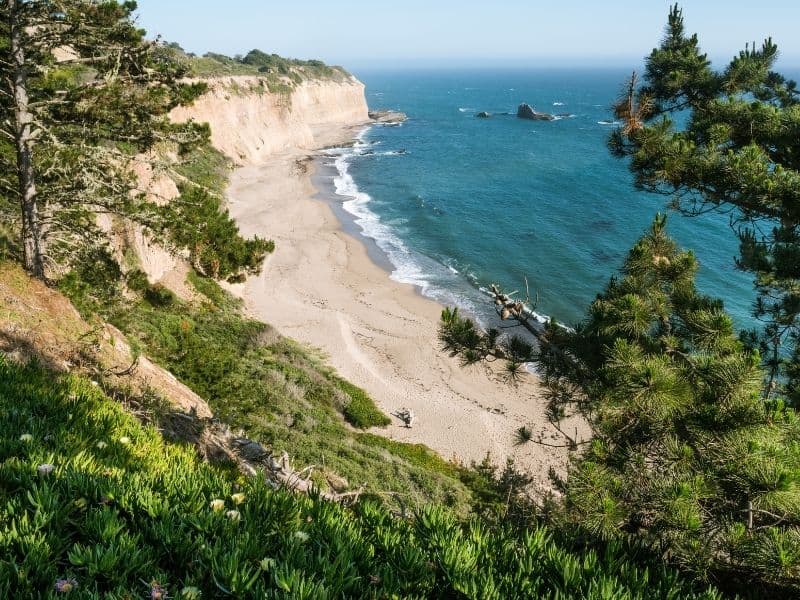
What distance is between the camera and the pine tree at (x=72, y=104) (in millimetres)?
9430

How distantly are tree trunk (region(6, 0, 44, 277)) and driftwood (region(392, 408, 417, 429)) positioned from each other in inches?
503

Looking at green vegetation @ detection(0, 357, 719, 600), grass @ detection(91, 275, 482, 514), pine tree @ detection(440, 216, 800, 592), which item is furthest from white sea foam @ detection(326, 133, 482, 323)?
green vegetation @ detection(0, 357, 719, 600)

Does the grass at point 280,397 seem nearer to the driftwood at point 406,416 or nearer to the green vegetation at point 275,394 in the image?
the green vegetation at point 275,394

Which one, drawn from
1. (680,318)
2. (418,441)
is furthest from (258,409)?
(680,318)

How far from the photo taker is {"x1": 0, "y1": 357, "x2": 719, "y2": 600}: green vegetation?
2697mm

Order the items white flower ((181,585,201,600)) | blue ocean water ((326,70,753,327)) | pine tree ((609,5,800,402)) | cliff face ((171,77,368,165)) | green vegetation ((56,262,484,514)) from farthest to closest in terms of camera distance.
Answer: cliff face ((171,77,368,165))
blue ocean water ((326,70,753,327))
green vegetation ((56,262,484,514))
pine tree ((609,5,800,402))
white flower ((181,585,201,600))

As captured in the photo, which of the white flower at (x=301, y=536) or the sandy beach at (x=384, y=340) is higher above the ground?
the white flower at (x=301, y=536)

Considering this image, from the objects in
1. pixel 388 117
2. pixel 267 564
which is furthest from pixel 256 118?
pixel 267 564

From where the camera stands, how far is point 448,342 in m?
7.55

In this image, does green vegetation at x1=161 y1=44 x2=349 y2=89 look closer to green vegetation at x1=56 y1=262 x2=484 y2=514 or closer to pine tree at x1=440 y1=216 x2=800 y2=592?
green vegetation at x1=56 y1=262 x2=484 y2=514

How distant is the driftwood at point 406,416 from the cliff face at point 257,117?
32.0 metres

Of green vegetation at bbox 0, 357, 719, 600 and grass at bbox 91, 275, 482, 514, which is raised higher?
green vegetation at bbox 0, 357, 719, 600

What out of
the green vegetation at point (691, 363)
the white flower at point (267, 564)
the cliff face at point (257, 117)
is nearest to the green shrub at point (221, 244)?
the green vegetation at point (691, 363)

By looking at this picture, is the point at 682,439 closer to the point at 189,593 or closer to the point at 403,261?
the point at 189,593
